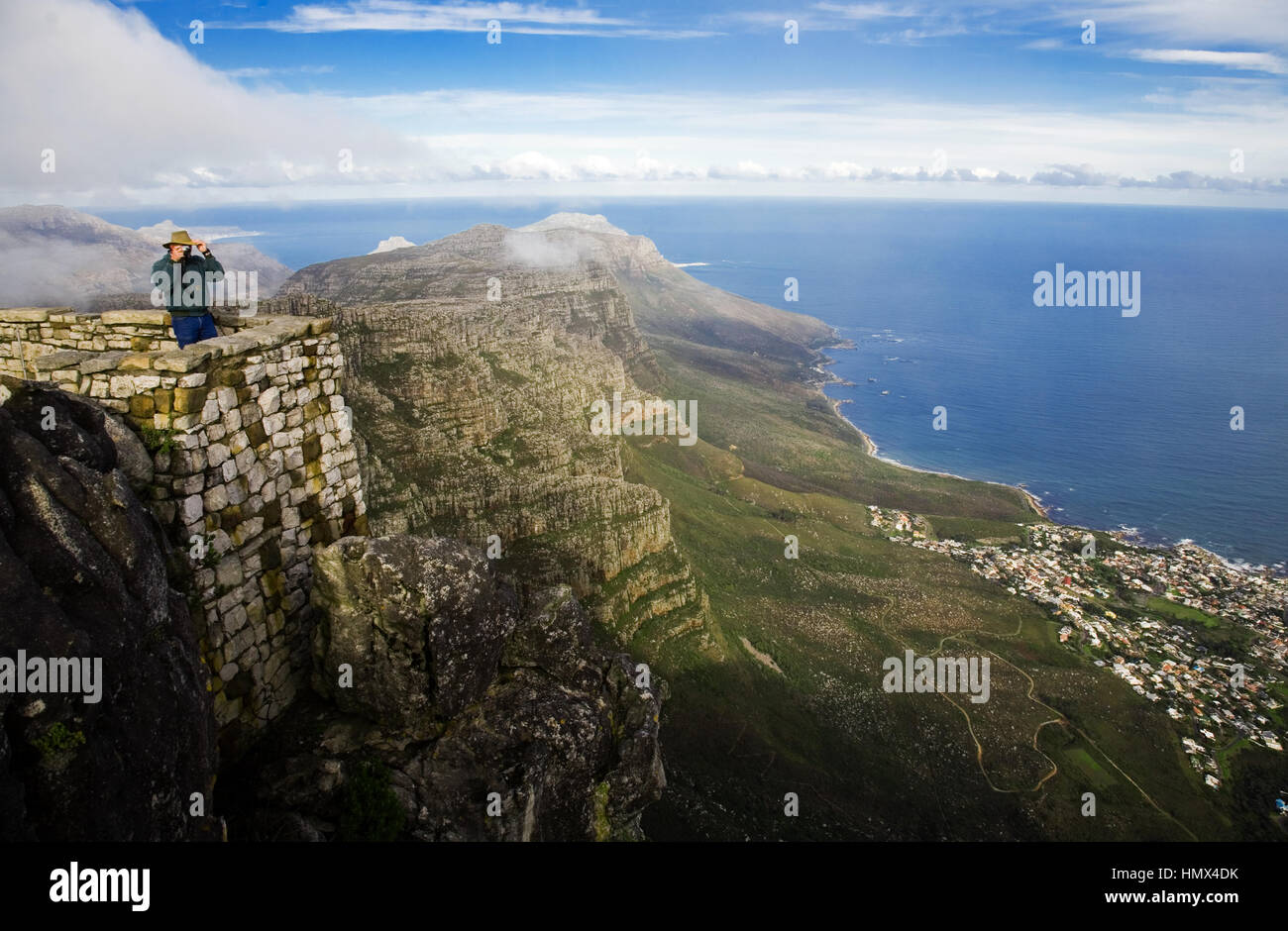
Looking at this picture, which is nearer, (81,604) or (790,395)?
(81,604)

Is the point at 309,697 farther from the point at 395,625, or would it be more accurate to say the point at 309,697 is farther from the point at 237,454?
the point at 237,454

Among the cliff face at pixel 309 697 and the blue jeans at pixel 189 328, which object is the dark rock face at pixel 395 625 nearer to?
the cliff face at pixel 309 697

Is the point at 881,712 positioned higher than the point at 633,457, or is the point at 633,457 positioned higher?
the point at 633,457

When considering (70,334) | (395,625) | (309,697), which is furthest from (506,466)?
(395,625)

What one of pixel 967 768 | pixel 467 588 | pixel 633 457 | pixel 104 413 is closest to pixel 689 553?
pixel 633 457

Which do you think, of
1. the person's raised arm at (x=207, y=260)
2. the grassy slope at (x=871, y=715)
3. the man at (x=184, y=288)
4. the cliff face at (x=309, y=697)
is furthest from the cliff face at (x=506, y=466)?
the man at (x=184, y=288)

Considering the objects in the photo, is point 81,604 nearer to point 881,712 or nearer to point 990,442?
point 881,712
